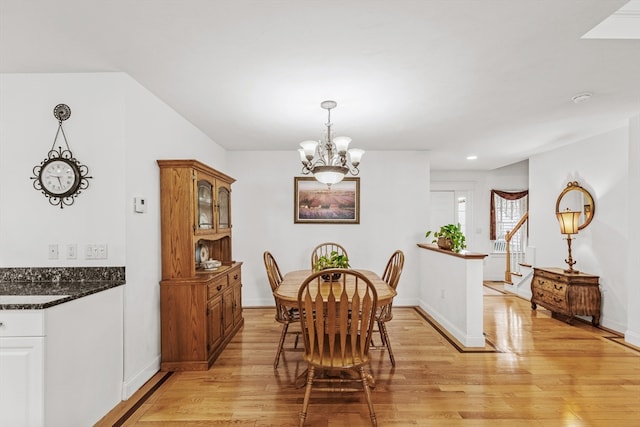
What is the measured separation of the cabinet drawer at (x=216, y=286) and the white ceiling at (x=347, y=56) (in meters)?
1.72

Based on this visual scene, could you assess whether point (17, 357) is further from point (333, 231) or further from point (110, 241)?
point (333, 231)

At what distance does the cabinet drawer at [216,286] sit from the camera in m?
2.96

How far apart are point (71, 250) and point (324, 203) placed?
327cm

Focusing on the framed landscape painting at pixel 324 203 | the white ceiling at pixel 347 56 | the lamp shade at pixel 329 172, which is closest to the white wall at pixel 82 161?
the white ceiling at pixel 347 56

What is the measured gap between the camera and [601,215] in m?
4.12

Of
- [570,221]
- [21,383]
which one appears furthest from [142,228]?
[570,221]

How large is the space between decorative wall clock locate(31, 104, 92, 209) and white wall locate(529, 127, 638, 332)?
5.42 m

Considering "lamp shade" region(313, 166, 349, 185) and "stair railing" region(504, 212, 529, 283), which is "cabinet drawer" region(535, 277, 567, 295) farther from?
"lamp shade" region(313, 166, 349, 185)

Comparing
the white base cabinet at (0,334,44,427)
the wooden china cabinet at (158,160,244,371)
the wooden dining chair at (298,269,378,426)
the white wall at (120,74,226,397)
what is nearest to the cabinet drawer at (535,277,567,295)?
the wooden dining chair at (298,269,378,426)

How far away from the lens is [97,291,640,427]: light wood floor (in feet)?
7.07

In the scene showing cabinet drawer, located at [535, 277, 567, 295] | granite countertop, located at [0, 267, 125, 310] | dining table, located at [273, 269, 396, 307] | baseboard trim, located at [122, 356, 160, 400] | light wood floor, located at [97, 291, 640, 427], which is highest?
granite countertop, located at [0, 267, 125, 310]

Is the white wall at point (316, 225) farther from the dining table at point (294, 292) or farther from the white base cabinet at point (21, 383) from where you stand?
the white base cabinet at point (21, 383)

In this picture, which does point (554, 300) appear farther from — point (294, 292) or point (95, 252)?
point (95, 252)

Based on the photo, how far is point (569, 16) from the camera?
1726mm
